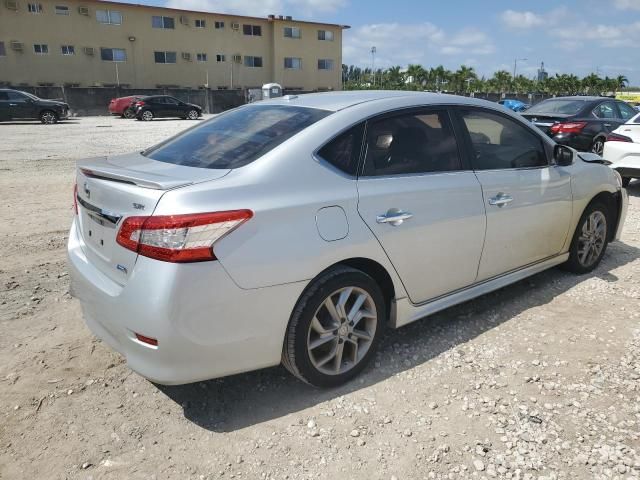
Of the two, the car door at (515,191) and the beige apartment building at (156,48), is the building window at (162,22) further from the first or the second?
the car door at (515,191)

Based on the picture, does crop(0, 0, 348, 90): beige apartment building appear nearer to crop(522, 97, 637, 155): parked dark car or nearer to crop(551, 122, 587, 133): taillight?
crop(522, 97, 637, 155): parked dark car

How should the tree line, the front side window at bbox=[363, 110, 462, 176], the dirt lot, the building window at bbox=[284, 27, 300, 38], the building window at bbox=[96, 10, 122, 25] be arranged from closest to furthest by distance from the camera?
the dirt lot, the front side window at bbox=[363, 110, 462, 176], the building window at bbox=[96, 10, 122, 25], the building window at bbox=[284, 27, 300, 38], the tree line

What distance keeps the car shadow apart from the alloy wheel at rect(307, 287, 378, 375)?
0.17 m

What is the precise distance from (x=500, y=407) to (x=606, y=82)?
7675cm

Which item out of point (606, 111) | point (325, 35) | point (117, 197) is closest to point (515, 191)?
point (117, 197)

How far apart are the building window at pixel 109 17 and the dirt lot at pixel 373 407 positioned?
133ft

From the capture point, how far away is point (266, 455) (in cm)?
248

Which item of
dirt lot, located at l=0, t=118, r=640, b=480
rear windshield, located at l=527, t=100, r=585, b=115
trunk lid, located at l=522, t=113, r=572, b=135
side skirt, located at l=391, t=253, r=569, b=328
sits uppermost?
rear windshield, located at l=527, t=100, r=585, b=115

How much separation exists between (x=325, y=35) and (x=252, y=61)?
760 cm

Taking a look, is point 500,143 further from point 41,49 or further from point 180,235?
point 41,49

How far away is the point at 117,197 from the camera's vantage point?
8.35 feet

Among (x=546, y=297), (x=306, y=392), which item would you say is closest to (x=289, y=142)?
(x=306, y=392)

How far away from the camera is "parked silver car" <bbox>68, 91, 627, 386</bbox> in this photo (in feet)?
7.82

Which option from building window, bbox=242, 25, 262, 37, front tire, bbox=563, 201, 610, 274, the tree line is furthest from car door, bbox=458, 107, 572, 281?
the tree line
